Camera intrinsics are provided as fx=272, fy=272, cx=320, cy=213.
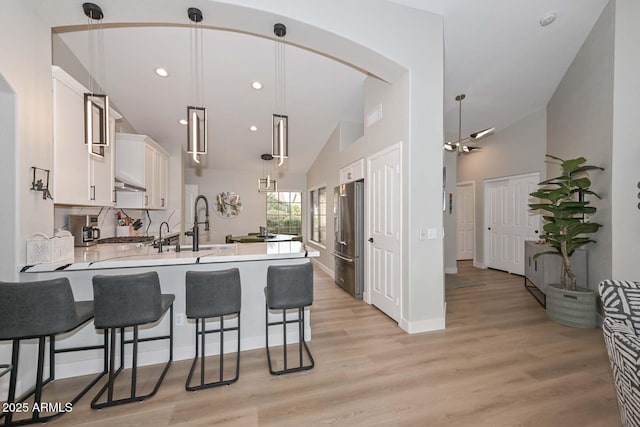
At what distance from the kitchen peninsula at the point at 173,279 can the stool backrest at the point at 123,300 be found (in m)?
0.31

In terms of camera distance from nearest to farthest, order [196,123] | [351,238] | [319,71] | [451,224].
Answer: [196,123]
[319,71]
[351,238]
[451,224]

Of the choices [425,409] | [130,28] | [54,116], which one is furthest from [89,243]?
[425,409]

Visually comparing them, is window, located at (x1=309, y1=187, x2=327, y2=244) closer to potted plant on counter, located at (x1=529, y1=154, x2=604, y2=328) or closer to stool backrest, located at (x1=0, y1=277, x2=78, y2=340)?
potted plant on counter, located at (x1=529, y1=154, x2=604, y2=328)

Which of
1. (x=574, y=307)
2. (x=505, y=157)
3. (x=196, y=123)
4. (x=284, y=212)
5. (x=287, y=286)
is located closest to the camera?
(x=196, y=123)

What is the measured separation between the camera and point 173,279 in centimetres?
260

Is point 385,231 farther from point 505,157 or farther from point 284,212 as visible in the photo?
point 284,212

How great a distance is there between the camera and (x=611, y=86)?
317 cm

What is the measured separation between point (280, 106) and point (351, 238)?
274cm

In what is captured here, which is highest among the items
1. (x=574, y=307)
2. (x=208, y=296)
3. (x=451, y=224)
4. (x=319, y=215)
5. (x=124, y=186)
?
(x=124, y=186)

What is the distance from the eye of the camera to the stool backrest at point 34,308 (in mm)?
1726

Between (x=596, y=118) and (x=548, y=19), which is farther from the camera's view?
(x=596, y=118)

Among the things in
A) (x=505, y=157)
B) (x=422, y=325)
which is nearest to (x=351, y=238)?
(x=422, y=325)

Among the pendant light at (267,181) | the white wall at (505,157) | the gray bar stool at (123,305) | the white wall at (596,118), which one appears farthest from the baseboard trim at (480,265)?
the gray bar stool at (123,305)

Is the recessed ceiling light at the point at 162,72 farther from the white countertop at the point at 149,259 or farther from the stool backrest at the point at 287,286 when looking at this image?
the stool backrest at the point at 287,286
